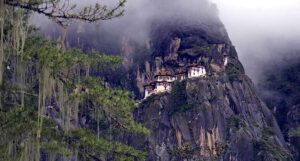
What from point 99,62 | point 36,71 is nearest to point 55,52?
point 36,71

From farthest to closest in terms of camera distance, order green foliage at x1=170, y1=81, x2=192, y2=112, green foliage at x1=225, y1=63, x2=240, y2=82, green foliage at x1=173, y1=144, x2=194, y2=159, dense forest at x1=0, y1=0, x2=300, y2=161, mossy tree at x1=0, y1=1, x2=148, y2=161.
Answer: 1. green foliage at x1=225, y1=63, x2=240, y2=82
2. green foliage at x1=170, y1=81, x2=192, y2=112
3. green foliage at x1=173, y1=144, x2=194, y2=159
4. dense forest at x1=0, y1=0, x2=300, y2=161
5. mossy tree at x1=0, y1=1, x2=148, y2=161

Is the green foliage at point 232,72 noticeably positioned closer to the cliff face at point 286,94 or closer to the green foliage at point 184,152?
the cliff face at point 286,94

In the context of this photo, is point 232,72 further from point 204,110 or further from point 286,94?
point 286,94

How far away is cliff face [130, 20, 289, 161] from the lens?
9025 centimetres

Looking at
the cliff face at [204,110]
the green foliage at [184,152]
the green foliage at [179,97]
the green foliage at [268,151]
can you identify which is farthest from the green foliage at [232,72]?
the green foliage at [184,152]

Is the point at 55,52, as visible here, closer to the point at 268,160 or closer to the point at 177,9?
the point at 268,160

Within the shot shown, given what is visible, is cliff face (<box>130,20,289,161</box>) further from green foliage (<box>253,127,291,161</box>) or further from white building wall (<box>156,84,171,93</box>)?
white building wall (<box>156,84,171,93</box>)

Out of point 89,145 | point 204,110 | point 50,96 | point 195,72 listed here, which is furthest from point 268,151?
point 50,96

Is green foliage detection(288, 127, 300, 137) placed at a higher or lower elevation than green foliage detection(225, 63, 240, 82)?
lower

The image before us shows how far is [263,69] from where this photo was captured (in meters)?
154

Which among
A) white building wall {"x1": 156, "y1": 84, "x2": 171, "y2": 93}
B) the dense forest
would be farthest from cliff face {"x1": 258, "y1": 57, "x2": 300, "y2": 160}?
white building wall {"x1": 156, "y1": 84, "x2": 171, "y2": 93}

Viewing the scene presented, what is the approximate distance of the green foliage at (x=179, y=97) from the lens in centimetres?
9612

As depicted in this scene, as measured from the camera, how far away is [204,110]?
95.2m

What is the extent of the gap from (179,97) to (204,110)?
503cm
